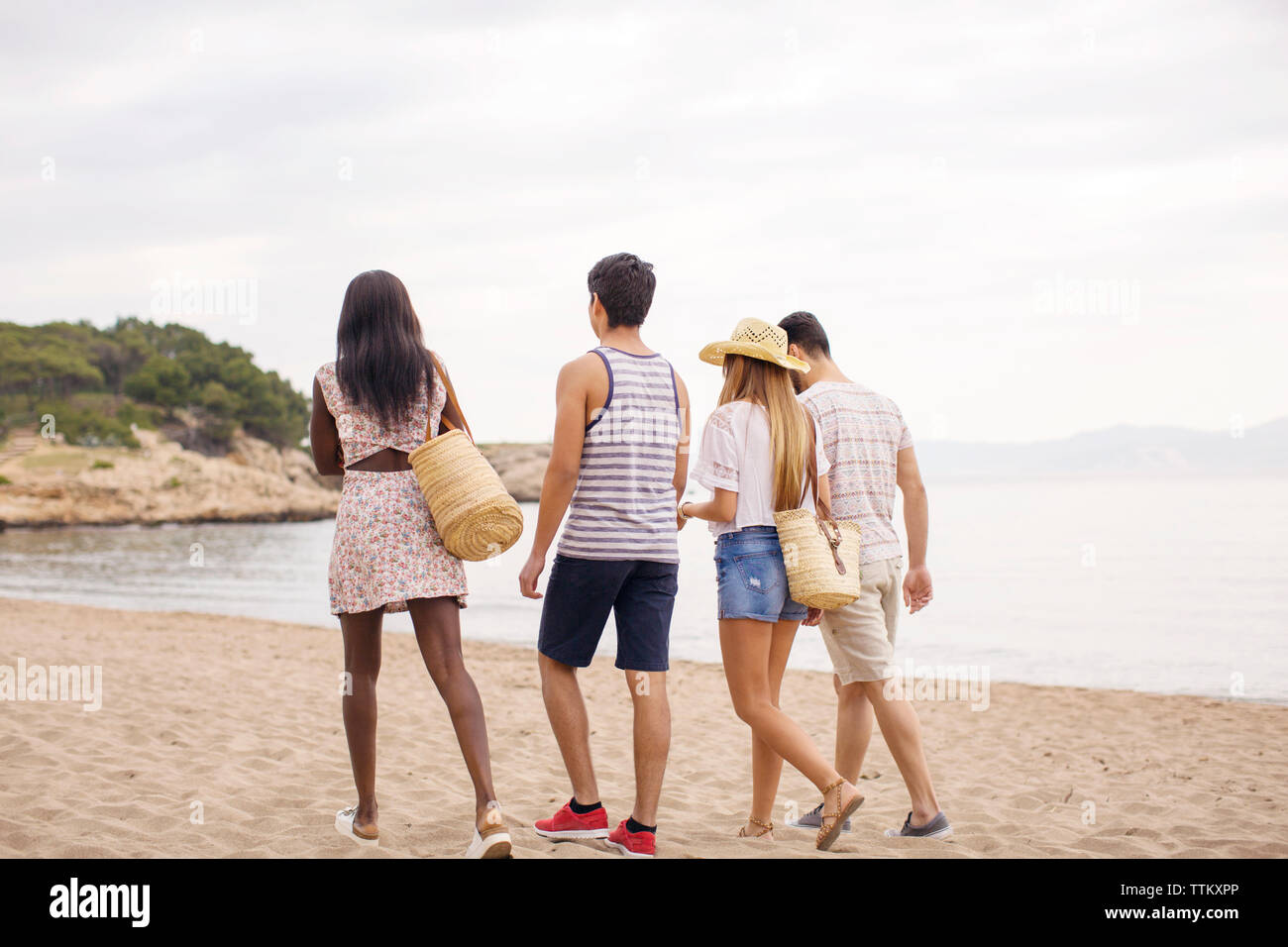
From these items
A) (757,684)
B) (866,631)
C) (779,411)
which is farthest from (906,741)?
(779,411)

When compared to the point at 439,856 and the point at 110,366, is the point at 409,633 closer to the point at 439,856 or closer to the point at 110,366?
the point at 439,856

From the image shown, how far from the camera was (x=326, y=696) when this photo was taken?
766 cm

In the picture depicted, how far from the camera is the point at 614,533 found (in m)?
3.31

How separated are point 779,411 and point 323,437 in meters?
1.61

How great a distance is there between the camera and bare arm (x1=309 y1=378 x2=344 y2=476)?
10.9ft

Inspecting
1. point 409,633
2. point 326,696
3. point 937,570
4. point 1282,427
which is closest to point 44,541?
point 409,633

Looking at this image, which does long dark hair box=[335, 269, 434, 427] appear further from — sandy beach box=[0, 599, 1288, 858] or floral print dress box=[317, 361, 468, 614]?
sandy beach box=[0, 599, 1288, 858]

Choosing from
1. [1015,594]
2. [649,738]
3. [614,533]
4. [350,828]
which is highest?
[614,533]

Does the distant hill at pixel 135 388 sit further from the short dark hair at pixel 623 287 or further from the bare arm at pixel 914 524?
the bare arm at pixel 914 524

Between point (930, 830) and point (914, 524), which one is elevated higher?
point (914, 524)

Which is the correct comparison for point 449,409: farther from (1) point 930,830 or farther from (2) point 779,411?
(1) point 930,830

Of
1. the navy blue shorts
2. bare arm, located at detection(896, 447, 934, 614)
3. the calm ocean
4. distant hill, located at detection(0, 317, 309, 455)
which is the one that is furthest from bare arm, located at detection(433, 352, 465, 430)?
distant hill, located at detection(0, 317, 309, 455)

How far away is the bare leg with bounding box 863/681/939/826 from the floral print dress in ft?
5.46

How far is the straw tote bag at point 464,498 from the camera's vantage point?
10.4 feet
